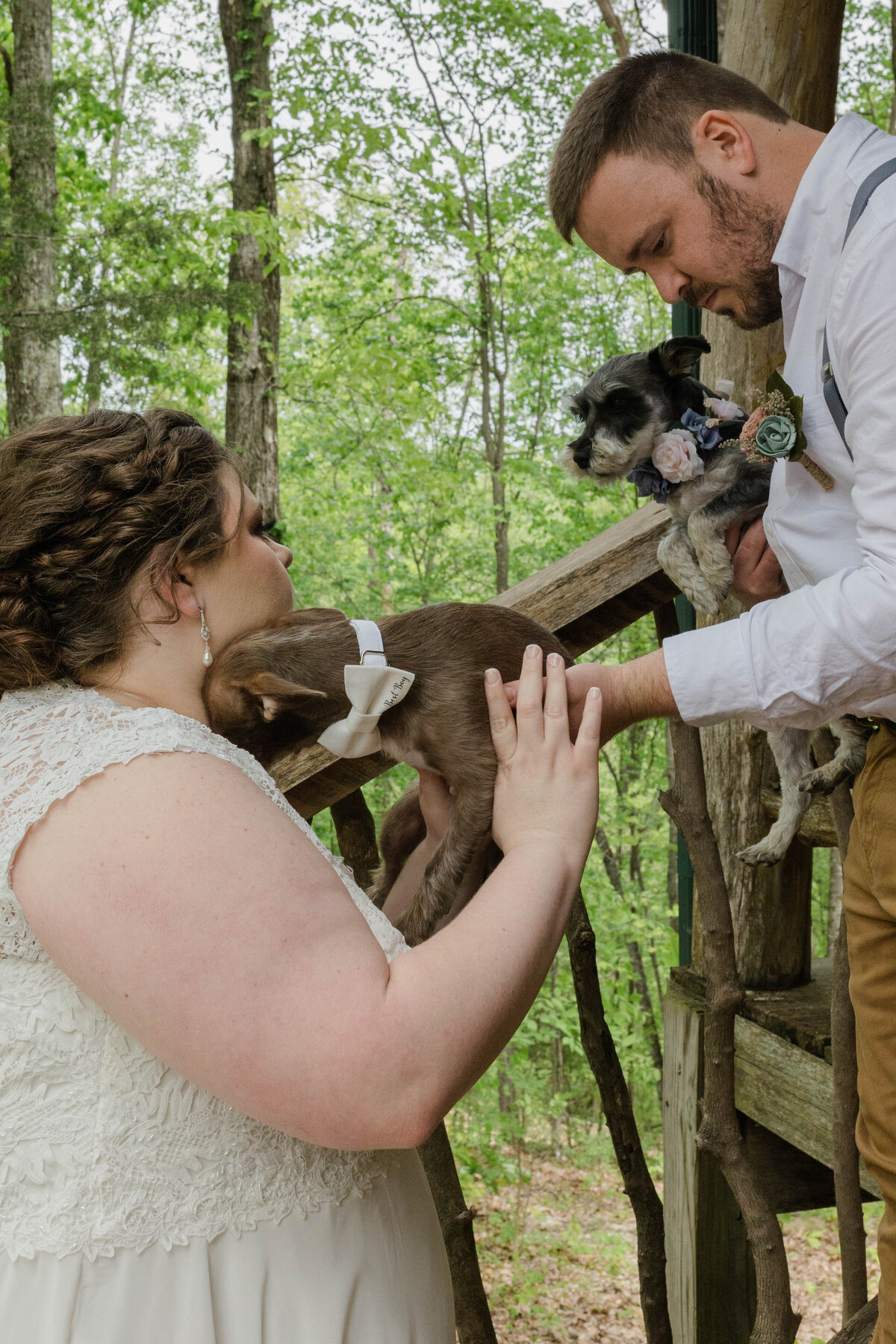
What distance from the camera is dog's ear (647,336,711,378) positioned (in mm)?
2898

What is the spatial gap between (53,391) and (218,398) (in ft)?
32.4

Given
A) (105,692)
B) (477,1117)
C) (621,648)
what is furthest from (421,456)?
(105,692)

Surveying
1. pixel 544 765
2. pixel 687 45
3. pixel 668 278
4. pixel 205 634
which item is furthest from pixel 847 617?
pixel 687 45

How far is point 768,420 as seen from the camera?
188cm

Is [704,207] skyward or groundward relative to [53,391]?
skyward

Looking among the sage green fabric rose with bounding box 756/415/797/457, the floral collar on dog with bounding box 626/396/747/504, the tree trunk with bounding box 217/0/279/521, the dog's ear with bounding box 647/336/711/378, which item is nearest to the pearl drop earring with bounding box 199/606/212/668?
the sage green fabric rose with bounding box 756/415/797/457

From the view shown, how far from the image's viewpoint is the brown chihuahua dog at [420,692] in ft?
6.68

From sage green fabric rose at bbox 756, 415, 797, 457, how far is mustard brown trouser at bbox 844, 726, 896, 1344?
561mm

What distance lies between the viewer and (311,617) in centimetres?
217

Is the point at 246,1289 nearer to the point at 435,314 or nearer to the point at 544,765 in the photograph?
the point at 544,765

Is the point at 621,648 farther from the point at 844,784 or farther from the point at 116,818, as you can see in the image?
the point at 116,818

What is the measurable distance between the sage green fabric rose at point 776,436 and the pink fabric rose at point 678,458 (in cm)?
78

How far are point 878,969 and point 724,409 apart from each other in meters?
1.43

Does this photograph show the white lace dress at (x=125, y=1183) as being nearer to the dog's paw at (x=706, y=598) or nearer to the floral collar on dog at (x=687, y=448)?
the dog's paw at (x=706, y=598)
